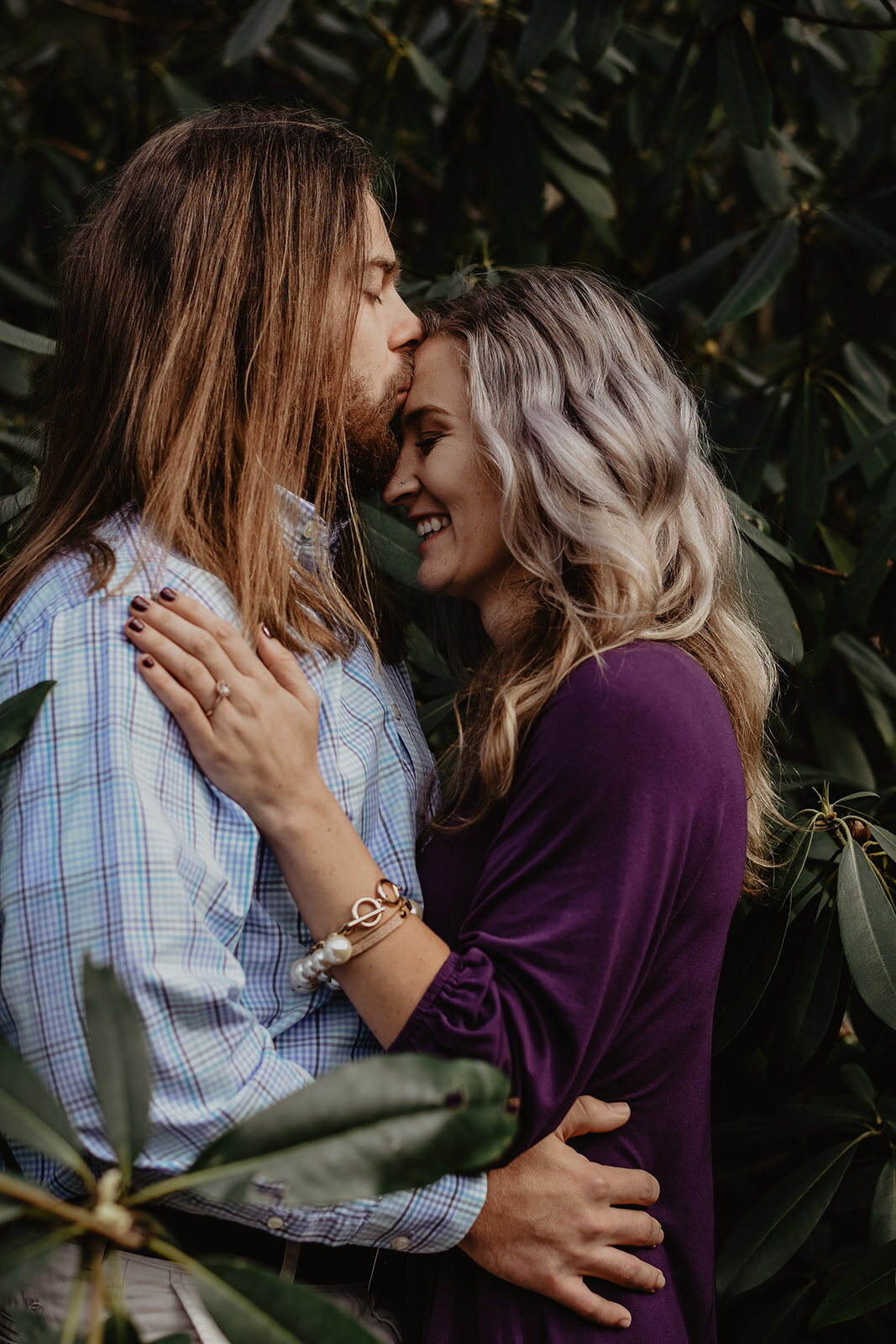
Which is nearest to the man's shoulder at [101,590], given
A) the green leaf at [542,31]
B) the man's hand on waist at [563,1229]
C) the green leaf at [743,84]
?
the man's hand on waist at [563,1229]

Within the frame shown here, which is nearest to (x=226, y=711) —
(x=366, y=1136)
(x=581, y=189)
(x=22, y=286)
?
(x=366, y=1136)

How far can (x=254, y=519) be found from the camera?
3.79ft

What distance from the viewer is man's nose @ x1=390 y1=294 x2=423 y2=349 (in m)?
1.38

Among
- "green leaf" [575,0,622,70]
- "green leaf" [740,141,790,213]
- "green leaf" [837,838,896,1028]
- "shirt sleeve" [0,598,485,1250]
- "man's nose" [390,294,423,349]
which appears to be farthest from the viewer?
"green leaf" [740,141,790,213]

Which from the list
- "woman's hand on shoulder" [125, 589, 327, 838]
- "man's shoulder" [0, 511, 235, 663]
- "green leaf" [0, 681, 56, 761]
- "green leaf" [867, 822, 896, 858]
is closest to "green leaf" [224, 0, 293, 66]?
"man's shoulder" [0, 511, 235, 663]

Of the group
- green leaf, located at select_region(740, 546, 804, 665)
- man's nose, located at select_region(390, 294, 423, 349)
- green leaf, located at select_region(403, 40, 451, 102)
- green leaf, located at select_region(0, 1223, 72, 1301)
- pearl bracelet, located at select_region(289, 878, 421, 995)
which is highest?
green leaf, located at select_region(403, 40, 451, 102)

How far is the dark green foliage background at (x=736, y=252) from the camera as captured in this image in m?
1.54

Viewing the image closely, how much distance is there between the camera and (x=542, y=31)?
1996 mm

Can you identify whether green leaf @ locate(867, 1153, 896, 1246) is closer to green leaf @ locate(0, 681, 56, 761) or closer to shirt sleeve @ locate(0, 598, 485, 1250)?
shirt sleeve @ locate(0, 598, 485, 1250)

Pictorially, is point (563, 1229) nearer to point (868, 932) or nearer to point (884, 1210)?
point (868, 932)

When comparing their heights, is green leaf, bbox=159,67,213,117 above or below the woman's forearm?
above

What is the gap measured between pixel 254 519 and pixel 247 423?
0.39ft

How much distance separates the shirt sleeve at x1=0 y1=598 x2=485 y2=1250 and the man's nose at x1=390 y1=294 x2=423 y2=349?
0.55 m

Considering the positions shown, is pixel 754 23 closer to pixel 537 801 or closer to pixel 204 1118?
pixel 537 801
